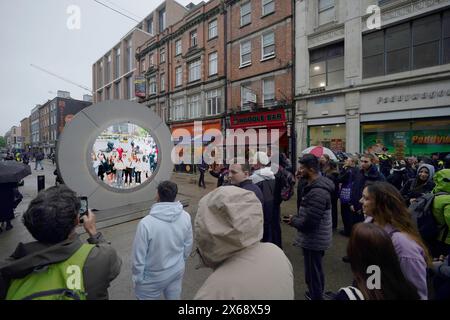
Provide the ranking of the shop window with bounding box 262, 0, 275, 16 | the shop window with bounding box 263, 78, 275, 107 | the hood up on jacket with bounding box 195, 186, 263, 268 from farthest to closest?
the shop window with bounding box 263, 78, 275, 107
the shop window with bounding box 262, 0, 275, 16
the hood up on jacket with bounding box 195, 186, 263, 268

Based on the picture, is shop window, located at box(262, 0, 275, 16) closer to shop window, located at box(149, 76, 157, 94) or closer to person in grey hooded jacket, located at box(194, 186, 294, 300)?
shop window, located at box(149, 76, 157, 94)

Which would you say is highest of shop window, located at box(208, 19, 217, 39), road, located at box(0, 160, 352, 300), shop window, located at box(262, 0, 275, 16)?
shop window, located at box(208, 19, 217, 39)

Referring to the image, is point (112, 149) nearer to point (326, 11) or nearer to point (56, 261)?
point (56, 261)

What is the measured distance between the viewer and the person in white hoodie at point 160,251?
86.5 inches

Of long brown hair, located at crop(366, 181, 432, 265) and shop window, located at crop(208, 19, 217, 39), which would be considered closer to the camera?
long brown hair, located at crop(366, 181, 432, 265)

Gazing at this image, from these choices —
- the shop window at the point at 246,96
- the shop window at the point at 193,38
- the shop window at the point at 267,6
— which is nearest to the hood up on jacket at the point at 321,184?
the shop window at the point at 246,96

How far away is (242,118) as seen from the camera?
1614 cm

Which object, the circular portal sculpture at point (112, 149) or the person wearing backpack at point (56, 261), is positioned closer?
Result: the person wearing backpack at point (56, 261)

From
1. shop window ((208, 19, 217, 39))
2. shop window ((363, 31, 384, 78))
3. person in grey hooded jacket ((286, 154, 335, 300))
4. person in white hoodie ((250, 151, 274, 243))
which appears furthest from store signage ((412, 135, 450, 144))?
shop window ((208, 19, 217, 39))

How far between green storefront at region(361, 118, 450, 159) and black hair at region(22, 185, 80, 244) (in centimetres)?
1156

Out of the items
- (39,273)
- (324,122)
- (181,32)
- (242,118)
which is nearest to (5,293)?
(39,273)

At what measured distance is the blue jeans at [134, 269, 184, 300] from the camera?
226 cm

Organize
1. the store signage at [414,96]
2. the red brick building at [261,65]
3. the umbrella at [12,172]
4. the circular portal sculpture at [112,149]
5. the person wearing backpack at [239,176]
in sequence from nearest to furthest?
1. the person wearing backpack at [239,176]
2. the umbrella at [12,172]
3. the circular portal sculpture at [112,149]
4. the store signage at [414,96]
5. the red brick building at [261,65]

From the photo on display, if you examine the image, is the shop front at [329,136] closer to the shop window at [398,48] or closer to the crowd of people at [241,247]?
the shop window at [398,48]
